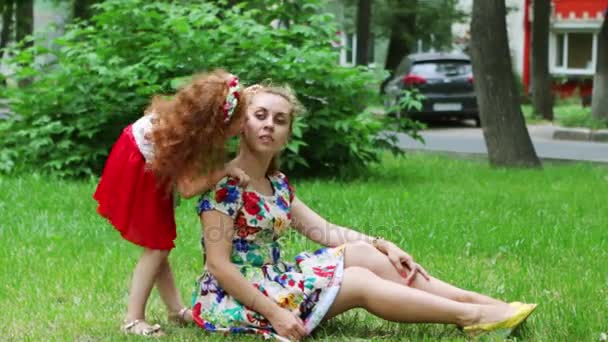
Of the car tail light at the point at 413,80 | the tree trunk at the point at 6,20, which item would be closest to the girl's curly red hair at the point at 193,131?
the car tail light at the point at 413,80

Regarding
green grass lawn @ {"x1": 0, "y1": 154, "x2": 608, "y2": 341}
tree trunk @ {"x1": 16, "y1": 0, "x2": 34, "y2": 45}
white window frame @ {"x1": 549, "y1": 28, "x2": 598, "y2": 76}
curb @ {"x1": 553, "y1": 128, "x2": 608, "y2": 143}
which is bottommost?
white window frame @ {"x1": 549, "y1": 28, "x2": 598, "y2": 76}

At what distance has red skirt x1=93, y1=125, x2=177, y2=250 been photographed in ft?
15.1

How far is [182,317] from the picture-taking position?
4.88 m

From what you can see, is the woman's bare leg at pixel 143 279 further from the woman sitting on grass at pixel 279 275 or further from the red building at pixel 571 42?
the red building at pixel 571 42

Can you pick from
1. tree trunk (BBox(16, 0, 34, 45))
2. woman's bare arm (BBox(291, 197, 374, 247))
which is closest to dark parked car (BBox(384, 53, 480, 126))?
tree trunk (BBox(16, 0, 34, 45))

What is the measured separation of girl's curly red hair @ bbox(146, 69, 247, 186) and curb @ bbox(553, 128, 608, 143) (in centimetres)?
1531

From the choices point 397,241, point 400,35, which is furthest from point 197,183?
point 400,35

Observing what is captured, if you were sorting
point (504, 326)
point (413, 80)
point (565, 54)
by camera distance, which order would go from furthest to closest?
point (565, 54)
point (413, 80)
point (504, 326)

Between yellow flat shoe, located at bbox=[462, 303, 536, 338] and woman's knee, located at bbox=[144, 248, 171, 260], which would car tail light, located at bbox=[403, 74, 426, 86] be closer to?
woman's knee, located at bbox=[144, 248, 171, 260]

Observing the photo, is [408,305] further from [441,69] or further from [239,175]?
[441,69]

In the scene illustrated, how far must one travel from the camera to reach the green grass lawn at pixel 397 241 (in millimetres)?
4836

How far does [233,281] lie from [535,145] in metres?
14.2

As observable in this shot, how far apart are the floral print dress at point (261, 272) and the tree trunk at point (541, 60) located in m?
19.3

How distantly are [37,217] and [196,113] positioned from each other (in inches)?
155
